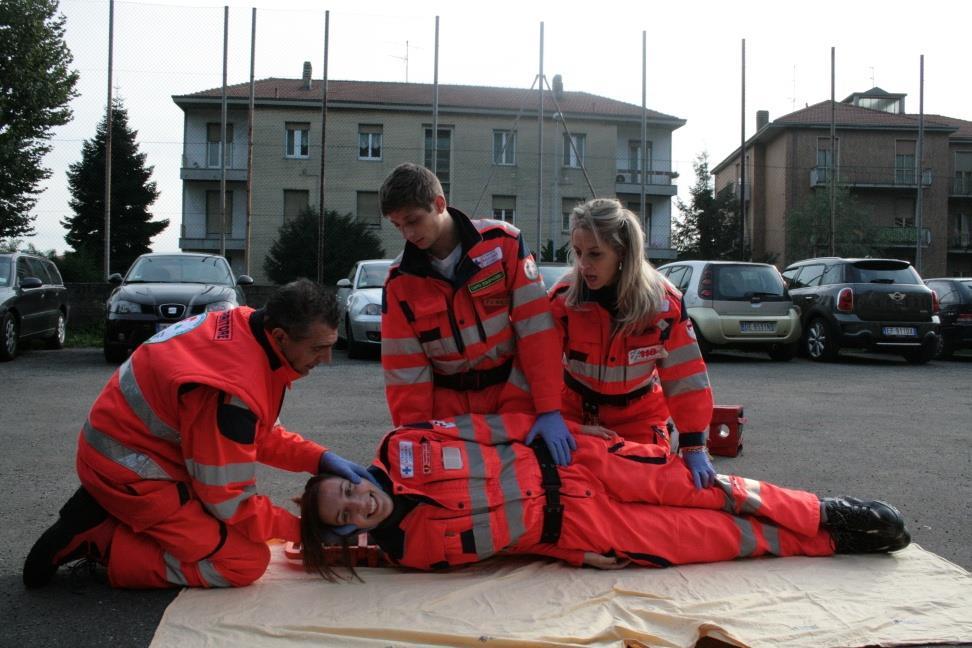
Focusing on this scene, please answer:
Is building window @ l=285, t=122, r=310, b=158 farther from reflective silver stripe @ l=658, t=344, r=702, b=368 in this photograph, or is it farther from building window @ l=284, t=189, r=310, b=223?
reflective silver stripe @ l=658, t=344, r=702, b=368

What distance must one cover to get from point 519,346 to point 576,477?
687 mm

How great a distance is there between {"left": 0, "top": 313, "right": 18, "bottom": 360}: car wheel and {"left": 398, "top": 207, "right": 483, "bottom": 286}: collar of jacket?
9.83 meters

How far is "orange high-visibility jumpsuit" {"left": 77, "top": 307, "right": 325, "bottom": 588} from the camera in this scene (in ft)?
9.97

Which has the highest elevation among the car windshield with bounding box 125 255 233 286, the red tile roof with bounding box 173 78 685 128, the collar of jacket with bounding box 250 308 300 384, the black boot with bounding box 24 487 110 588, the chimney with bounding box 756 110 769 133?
the chimney with bounding box 756 110 769 133

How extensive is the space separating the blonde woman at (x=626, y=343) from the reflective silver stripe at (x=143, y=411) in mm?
1814

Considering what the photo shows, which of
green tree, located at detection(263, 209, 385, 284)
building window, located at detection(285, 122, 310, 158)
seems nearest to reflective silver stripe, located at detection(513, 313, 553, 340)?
green tree, located at detection(263, 209, 385, 284)

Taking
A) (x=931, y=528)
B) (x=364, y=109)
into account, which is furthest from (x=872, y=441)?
(x=364, y=109)

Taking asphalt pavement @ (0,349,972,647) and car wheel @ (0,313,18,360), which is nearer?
asphalt pavement @ (0,349,972,647)

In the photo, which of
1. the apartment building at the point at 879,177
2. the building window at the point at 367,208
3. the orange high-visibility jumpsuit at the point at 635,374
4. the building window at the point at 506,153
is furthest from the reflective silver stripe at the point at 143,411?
the apartment building at the point at 879,177

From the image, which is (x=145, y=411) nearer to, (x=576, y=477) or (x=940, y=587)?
(x=576, y=477)

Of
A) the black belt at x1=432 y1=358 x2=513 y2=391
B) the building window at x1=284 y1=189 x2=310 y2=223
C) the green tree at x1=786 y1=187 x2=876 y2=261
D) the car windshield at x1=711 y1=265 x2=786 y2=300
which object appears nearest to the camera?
the black belt at x1=432 y1=358 x2=513 y2=391

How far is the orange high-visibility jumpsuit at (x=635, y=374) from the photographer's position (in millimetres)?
3783

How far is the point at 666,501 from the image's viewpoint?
11.6 ft

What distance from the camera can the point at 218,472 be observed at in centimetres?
304
